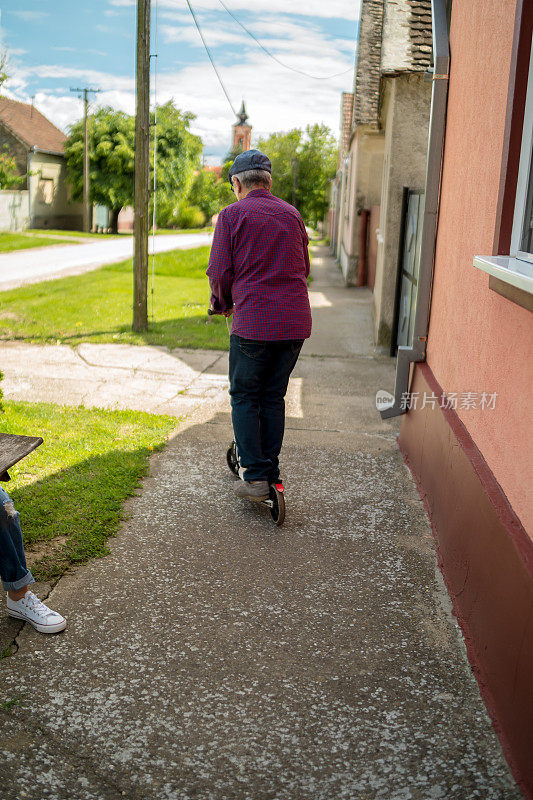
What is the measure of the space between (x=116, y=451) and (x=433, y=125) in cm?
315

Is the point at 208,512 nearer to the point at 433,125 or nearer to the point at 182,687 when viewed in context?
the point at 182,687

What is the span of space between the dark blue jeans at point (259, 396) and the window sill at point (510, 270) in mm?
1363

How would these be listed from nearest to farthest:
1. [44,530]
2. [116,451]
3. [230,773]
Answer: [230,773] → [44,530] → [116,451]

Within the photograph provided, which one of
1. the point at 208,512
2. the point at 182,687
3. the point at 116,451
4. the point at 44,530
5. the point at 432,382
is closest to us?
the point at 182,687

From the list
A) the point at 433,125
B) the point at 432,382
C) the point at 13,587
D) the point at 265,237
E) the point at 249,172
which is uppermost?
the point at 433,125

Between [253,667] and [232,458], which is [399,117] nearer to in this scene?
[232,458]

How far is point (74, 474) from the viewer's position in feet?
15.8

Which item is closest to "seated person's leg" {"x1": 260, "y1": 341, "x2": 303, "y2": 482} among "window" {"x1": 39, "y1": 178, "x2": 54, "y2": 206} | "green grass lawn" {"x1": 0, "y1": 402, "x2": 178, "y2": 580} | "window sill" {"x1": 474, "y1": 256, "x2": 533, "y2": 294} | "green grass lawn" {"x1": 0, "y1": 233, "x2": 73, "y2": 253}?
"green grass lawn" {"x1": 0, "y1": 402, "x2": 178, "y2": 580}

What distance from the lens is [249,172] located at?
13.9 ft

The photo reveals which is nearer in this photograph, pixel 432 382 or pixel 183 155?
pixel 432 382

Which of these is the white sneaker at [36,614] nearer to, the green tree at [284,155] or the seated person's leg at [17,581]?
the seated person's leg at [17,581]

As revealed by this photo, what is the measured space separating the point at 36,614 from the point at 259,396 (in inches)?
71.2

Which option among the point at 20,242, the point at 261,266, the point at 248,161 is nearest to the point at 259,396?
the point at 261,266

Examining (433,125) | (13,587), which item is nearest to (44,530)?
(13,587)
